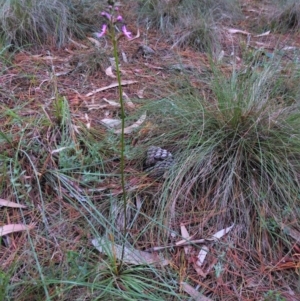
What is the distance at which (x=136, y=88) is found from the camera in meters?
2.71

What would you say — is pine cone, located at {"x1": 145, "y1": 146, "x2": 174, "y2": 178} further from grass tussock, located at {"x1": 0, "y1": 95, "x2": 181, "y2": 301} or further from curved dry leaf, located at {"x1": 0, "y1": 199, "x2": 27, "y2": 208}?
curved dry leaf, located at {"x1": 0, "y1": 199, "x2": 27, "y2": 208}

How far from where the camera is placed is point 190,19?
142 inches

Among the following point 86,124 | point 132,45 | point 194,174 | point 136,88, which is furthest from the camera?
point 132,45

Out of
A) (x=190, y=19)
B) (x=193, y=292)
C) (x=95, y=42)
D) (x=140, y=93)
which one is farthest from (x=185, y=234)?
(x=190, y=19)

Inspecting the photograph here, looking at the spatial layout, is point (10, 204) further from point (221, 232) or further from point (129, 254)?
point (221, 232)

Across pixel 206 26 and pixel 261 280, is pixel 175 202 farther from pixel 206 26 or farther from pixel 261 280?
pixel 206 26

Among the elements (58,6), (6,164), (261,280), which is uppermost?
(58,6)

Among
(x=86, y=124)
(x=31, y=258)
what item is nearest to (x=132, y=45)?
(x=86, y=124)

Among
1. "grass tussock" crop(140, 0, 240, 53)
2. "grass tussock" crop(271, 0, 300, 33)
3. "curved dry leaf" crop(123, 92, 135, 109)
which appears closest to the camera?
"curved dry leaf" crop(123, 92, 135, 109)

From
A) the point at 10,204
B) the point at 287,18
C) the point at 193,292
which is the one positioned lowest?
the point at 193,292

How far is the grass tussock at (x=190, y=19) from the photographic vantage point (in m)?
3.41

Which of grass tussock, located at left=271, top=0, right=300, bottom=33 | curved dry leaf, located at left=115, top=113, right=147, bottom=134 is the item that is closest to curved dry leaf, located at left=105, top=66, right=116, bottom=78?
curved dry leaf, located at left=115, top=113, right=147, bottom=134

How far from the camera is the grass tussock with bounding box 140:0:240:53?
3.41 meters

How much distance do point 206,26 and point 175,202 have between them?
2.14 meters
